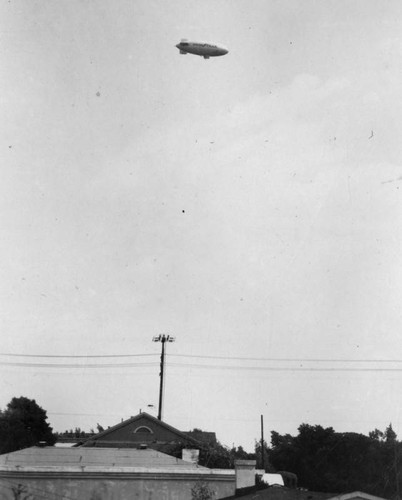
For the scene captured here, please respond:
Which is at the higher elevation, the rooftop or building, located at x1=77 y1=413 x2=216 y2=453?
building, located at x1=77 y1=413 x2=216 y2=453

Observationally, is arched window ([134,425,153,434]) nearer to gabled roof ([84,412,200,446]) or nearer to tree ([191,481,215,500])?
gabled roof ([84,412,200,446])

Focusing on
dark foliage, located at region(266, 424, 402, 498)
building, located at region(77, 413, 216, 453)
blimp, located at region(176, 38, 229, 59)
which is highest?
blimp, located at region(176, 38, 229, 59)

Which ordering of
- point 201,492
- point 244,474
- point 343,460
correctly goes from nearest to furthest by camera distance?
point 201,492
point 244,474
point 343,460

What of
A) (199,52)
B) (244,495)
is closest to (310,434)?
(244,495)

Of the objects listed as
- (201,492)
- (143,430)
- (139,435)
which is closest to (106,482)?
(201,492)

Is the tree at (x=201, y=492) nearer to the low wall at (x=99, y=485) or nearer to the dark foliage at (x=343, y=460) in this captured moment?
the low wall at (x=99, y=485)

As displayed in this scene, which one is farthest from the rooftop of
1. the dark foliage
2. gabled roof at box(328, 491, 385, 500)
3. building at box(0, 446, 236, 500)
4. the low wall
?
the dark foliage

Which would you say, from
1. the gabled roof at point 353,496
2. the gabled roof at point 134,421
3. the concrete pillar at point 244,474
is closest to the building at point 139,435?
the gabled roof at point 134,421

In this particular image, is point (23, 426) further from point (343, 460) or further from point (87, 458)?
point (343, 460)

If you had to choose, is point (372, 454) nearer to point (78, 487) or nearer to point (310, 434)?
point (310, 434)
